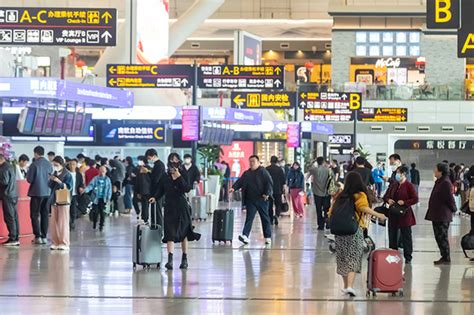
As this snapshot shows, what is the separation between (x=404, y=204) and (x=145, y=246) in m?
3.80

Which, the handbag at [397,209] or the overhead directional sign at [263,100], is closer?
the handbag at [397,209]

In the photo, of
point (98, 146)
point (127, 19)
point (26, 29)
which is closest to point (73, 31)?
point (26, 29)

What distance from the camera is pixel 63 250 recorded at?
763 inches

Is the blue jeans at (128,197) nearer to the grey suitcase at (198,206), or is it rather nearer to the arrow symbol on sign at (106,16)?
the grey suitcase at (198,206)

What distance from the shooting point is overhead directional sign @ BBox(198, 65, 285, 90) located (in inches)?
1352

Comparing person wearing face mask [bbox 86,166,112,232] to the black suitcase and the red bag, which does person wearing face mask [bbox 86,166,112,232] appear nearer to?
the black suitcase

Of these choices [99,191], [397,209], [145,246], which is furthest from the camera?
[99,191]

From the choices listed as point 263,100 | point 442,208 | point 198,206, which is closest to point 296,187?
point 198,206

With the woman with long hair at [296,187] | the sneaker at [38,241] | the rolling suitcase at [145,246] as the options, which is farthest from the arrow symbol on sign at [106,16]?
the woman with long hair at [296,187]

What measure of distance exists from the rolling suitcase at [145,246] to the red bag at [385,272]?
3.83 metres

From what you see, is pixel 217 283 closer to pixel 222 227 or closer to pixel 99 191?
pixel 222 227

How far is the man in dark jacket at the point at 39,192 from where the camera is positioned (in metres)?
20.5

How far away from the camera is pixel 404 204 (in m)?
17.1

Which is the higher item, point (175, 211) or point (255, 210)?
point (175, 211)
